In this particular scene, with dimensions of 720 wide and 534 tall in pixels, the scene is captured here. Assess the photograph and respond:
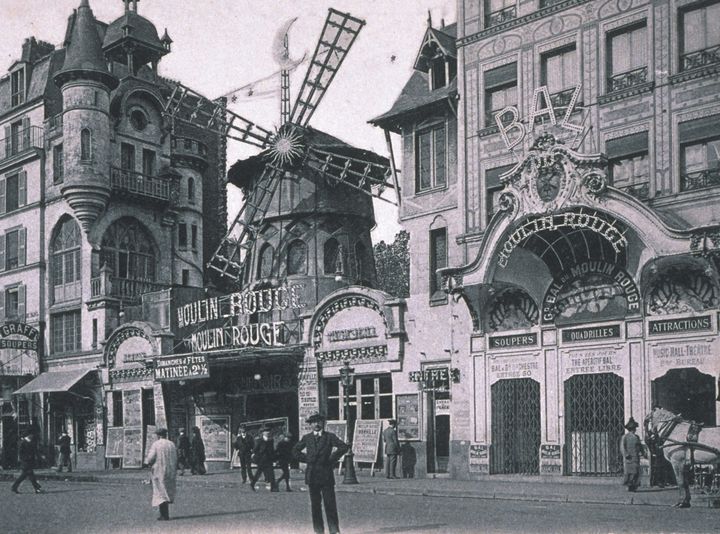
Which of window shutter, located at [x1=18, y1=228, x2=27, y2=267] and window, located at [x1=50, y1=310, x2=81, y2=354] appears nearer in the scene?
window, located at [x1=50, y1=310, x2=81, y2=354]

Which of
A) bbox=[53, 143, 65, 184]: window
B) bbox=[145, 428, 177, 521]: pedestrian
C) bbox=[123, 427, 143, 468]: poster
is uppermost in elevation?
bbox=[53, 143, 65, 184]: window

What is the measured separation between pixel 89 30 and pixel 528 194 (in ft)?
75.2

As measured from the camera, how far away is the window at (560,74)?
25688 millimetres

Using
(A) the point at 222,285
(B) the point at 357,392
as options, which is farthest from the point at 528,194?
(A) the point at 222,285

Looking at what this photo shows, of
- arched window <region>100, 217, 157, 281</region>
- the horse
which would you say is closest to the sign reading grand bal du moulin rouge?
arched window <region>100, 217, 157, 281</region>

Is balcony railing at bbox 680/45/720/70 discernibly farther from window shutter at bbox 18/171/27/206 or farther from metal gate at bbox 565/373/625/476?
window shutter at bbox 18/171/27/206

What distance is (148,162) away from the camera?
144 ft

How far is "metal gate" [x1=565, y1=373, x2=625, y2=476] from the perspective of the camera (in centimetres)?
2445

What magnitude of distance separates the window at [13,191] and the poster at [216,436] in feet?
47.0

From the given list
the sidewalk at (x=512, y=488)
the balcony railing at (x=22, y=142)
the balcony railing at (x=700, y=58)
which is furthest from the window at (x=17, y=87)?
the balcony railing at (x=700, y=58)

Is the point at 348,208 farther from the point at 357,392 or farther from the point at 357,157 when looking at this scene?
the point at 357,392

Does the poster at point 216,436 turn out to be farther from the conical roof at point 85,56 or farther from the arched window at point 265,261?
the conical roof at point 85,56

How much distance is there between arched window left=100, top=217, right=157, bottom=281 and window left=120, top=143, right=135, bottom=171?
212 centimetres

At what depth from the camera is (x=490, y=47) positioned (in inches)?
1081
